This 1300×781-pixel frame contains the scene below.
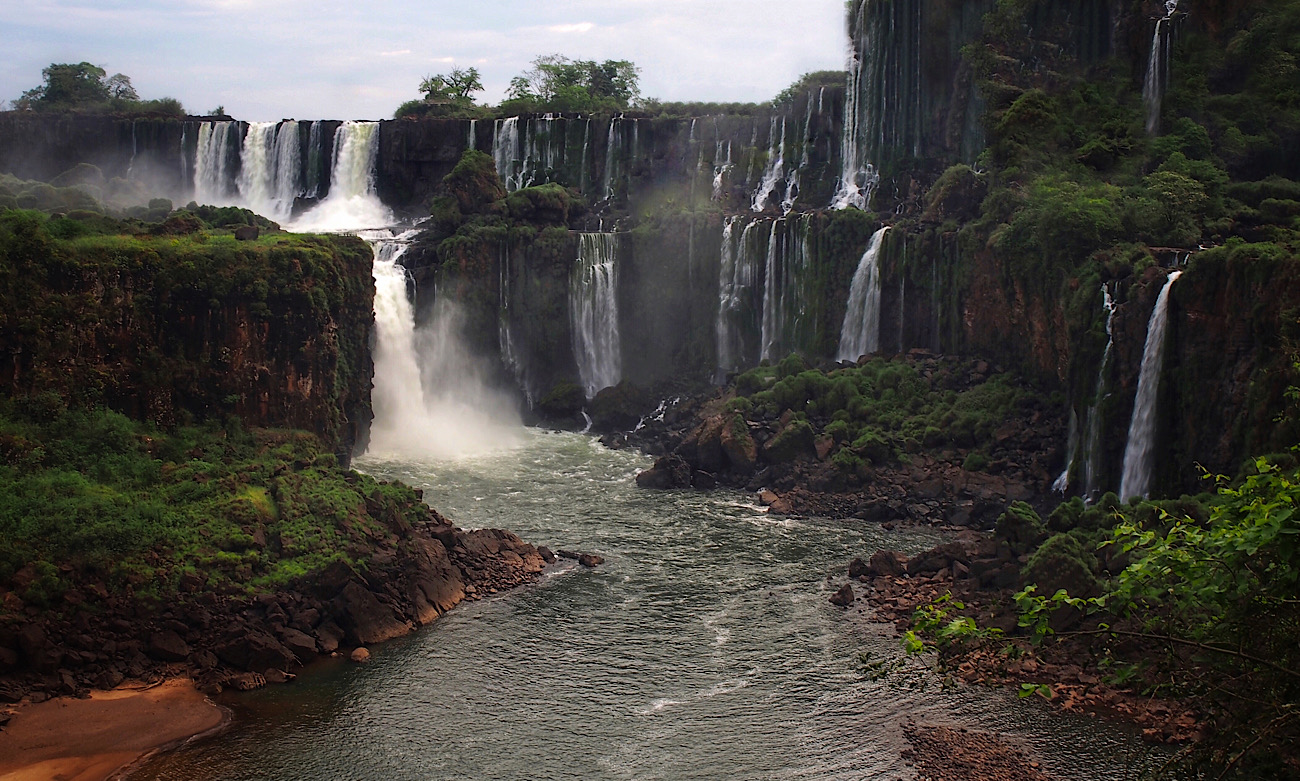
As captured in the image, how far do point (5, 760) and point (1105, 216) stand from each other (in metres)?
31.2

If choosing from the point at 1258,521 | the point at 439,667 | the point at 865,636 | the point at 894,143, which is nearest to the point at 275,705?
the point at 439,667

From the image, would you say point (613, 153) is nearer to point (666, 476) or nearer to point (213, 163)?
point (213, 163)

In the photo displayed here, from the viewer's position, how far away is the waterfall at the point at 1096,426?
32.7 metres

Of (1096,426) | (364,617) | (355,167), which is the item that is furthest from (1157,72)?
(355,167)

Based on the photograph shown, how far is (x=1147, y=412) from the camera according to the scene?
31.3 meters

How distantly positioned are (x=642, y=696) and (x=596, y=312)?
99.5 ft

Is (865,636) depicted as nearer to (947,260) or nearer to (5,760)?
(5,760)

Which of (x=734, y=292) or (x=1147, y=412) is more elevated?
(x=734, y=292)

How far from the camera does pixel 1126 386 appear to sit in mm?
32375

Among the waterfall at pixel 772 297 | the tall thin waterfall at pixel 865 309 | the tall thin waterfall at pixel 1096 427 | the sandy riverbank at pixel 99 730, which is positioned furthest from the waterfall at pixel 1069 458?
the sandy riverbank at pixel 99 730

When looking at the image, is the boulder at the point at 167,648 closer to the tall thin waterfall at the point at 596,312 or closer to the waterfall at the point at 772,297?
the tall thin waterfall at the point at 596,312

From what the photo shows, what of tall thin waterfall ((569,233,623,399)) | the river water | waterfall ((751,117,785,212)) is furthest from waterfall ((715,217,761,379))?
the river water

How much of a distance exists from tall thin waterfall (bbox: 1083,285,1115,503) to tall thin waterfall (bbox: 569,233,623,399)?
915 inches

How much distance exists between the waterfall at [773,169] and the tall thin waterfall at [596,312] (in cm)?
894
